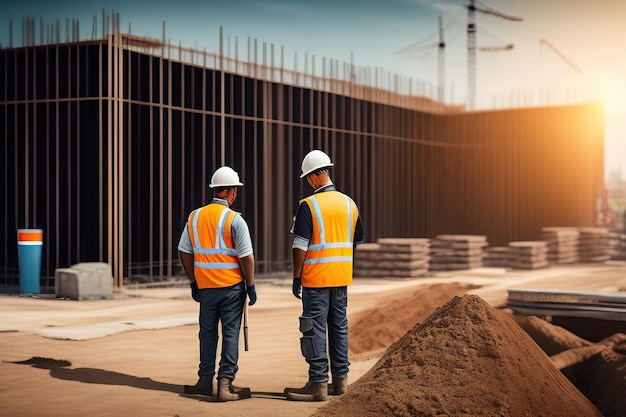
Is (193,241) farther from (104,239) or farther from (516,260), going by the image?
(516,260)

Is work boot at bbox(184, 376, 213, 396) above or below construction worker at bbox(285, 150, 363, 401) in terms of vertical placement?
below

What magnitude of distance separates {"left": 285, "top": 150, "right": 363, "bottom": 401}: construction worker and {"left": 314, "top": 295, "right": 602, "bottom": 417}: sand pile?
61 cm

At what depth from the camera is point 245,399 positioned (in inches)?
314

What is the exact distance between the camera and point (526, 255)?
25.6 metres

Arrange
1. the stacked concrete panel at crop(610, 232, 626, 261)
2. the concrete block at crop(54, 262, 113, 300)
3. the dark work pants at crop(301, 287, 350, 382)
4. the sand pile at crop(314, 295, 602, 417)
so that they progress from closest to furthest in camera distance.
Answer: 1. the sand pile at crop(314, 295, 602, 417)
2. the dark work pants at crop(301, 287, 350, 382)
3. the concrete block at crop(54, 262, 113, 300)
4. the stacked concrete panel at crop(610, 232, 626, 261)

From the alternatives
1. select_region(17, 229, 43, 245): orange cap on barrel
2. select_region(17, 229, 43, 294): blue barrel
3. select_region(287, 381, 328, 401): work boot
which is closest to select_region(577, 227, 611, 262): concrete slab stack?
select_region(17, 229, 43, 294): blue barrel

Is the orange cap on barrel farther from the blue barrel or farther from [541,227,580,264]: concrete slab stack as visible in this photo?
[541,227,580,264]: concrete slab stack

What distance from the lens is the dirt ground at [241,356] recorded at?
7133 millimetres

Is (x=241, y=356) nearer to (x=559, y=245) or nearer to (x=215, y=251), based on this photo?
(x=215, y=251)

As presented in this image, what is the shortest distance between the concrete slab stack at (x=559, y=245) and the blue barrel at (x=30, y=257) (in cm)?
1553

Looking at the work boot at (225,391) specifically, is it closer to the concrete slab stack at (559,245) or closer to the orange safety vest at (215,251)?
the orange safety vest at (215,251)

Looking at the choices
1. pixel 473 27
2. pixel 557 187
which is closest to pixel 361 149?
pixel 557 187

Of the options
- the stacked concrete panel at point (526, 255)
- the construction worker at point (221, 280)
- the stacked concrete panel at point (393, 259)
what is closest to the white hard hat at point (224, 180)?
the construction worker at point (221, 280)

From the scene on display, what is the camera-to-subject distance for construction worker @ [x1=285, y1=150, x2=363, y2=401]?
7840 millimetres
